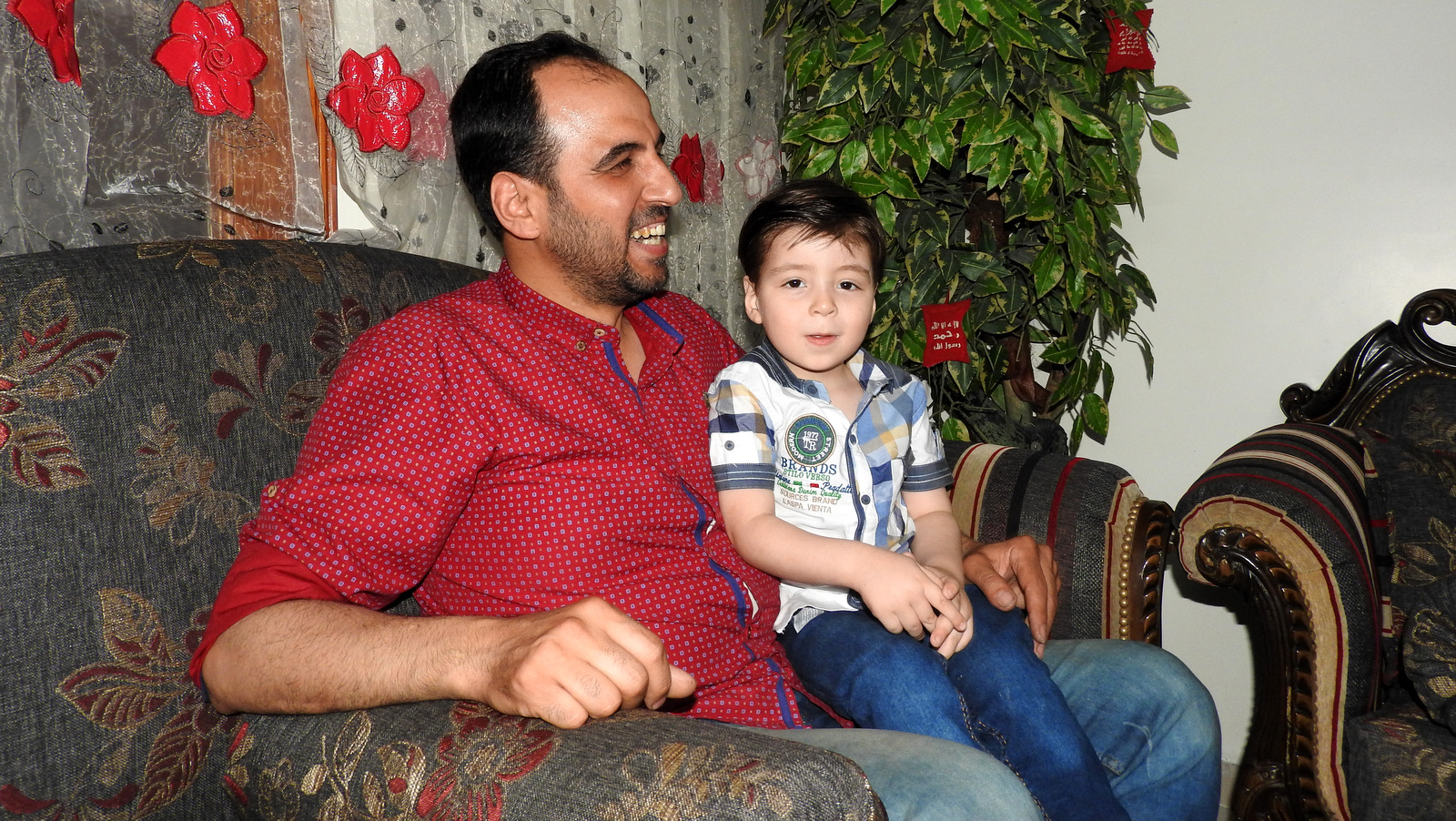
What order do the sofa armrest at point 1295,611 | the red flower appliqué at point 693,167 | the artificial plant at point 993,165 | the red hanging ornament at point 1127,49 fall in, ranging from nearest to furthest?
the sofa armrest at point 1295,611
the artificial plant at point 993,165
the red hanging ornament at point 1127,49
the red flower appliqué at point 693,167

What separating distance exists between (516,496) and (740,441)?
29cm

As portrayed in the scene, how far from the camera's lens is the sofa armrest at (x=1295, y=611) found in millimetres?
1341

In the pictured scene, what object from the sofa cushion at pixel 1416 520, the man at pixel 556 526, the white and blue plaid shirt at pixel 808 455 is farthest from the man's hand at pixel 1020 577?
the sofa cushion at pixel 1416 520

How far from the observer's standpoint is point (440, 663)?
0.82 metres

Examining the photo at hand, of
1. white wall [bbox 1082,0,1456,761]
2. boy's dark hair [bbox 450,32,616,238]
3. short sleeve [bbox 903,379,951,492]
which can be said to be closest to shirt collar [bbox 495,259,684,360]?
boy's dark hair [bbox 450,32,616,238]

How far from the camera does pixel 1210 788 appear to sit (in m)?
1.14

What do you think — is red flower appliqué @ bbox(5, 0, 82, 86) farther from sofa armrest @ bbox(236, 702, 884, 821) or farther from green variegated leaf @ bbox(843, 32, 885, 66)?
green variegated leaf @ bbox(843, 32, 885, 66)

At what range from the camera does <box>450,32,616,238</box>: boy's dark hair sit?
122 centimetres

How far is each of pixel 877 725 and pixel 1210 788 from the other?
448mm

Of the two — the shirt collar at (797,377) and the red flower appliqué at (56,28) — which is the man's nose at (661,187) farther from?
the red flower appliqué at (56,28)

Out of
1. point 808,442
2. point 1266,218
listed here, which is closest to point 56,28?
point 808,442

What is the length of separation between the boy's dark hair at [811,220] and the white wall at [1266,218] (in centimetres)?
135

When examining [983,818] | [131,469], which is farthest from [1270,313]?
[131,469]

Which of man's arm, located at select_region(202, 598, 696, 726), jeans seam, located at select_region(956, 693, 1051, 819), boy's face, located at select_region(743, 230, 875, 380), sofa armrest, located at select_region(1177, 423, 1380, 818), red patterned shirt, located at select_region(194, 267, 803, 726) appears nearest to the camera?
man's arm, located at select_region(202, 598, 696, 726)
